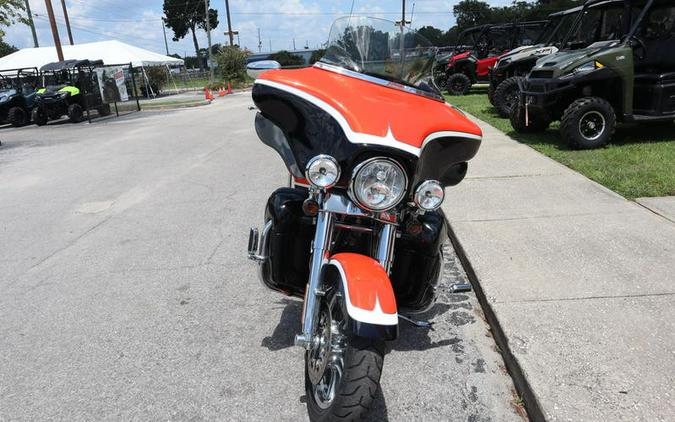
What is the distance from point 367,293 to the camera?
7.02ft

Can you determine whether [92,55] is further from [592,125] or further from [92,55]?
[592,125]

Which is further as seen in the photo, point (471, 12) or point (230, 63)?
point (471, 12)

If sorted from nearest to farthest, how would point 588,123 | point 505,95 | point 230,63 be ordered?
point 588,123, point 505,95, point 230,63

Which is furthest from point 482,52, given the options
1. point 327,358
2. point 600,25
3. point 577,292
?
point 327,358

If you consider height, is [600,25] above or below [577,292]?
above

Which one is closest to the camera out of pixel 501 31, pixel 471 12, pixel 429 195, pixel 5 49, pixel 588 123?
pixel 429 195

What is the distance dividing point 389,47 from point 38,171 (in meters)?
8.52

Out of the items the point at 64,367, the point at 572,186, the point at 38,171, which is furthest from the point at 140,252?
the point at 38,171

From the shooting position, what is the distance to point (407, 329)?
339 cm

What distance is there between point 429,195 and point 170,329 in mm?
2075

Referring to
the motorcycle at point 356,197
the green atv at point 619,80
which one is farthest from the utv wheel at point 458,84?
the motorcycle at point 356,197

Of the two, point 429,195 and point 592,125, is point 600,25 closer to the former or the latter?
point 592,125

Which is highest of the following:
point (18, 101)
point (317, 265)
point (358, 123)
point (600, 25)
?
point (600, 25)

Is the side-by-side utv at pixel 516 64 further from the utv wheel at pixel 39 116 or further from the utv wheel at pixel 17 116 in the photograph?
the utv wheel at pixel 17 116
